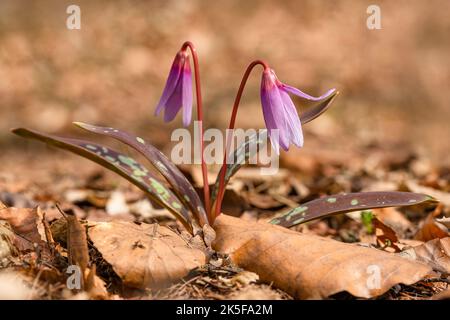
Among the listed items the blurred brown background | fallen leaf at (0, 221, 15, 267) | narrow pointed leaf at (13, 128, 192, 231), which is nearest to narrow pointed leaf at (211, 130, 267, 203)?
narrow pointed leaf at (13, 128, 192, 231)

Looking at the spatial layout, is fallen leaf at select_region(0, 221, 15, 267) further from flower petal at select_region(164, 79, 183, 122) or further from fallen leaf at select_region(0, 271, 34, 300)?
flower petal at select_region(164, 79, 183, 122)

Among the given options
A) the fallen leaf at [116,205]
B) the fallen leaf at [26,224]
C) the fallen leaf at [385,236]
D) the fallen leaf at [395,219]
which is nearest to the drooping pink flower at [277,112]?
the fallen leaf at [385,236]

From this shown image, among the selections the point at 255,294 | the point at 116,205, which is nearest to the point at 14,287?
the point at 255,294

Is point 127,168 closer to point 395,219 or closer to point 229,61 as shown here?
point 395,219

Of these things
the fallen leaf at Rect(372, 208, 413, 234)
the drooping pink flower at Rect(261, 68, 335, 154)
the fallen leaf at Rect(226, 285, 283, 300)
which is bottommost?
the fallen leaf at Rect(372, 208, 413, 234)

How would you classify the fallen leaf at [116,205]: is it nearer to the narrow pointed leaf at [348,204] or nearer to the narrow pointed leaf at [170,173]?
the narrow pointed leaf at [170,173]
